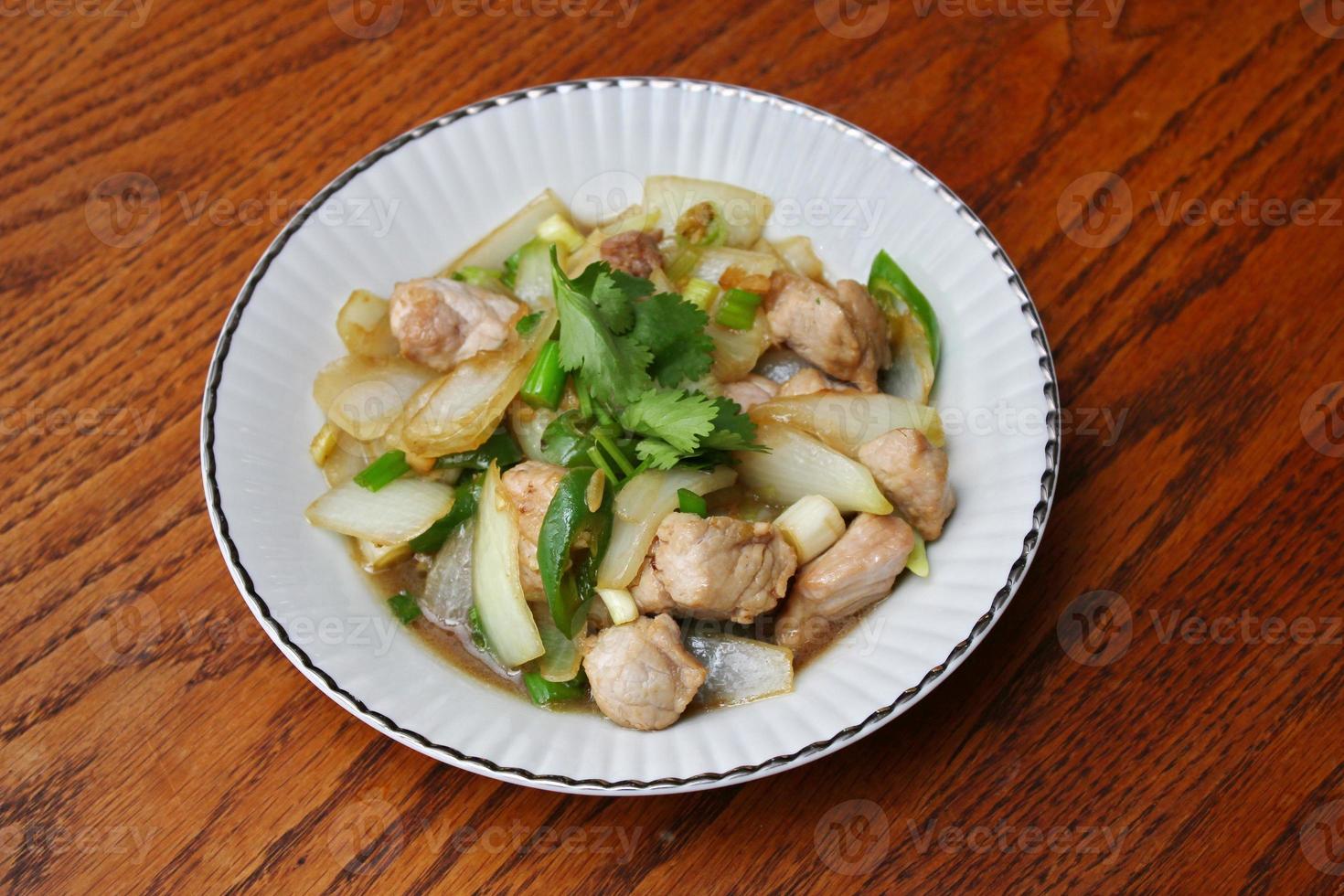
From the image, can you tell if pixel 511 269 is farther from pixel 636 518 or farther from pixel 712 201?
pixel 636 518

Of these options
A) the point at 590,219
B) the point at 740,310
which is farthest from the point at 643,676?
the point at 590,219

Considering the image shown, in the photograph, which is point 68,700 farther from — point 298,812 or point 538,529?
point 538,529

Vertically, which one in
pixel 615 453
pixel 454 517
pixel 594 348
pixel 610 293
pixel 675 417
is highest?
pixel 610 293

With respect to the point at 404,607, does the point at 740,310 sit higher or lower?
higher

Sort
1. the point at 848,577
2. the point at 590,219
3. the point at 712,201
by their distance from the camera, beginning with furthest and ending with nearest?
the point at 590,219 < the point at 712,201 < the point at 848,577

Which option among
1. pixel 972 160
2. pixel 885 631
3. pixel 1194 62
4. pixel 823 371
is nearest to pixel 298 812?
pixel 885 631

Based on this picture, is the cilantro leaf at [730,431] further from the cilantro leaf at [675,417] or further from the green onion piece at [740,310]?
the green onion piece at [740,310]

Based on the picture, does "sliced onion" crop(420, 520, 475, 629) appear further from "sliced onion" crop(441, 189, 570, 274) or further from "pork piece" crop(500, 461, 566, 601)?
"sliced onion" crop(441, 189, 570, 274)

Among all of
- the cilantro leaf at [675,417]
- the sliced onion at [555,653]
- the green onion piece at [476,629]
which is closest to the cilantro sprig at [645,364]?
the cilantro leaf at [675,417]
